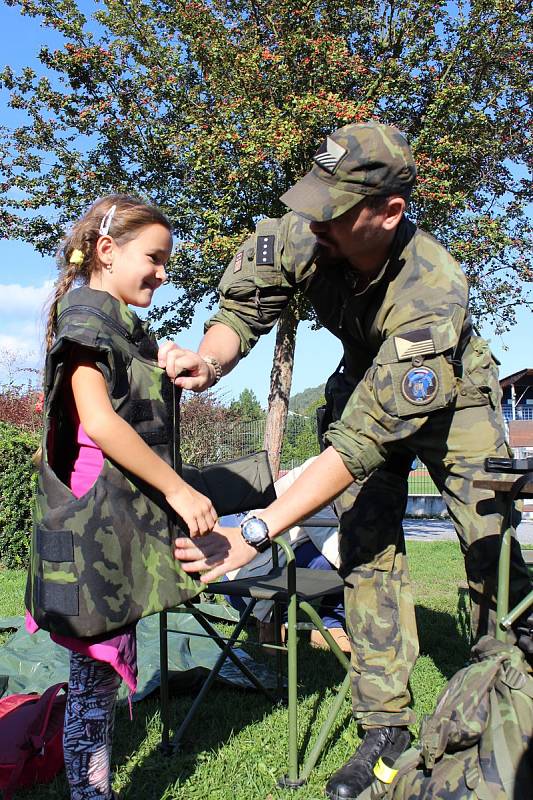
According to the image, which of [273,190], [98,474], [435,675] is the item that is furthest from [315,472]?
[273,190]

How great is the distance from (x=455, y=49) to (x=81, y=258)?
31.8ft

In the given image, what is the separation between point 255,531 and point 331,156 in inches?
44.2

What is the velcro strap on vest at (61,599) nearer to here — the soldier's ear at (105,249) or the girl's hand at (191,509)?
the girl's hand at (191,509)

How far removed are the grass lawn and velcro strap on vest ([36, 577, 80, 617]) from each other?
1.01 metres

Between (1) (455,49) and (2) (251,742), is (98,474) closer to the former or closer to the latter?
(2) (251,742)

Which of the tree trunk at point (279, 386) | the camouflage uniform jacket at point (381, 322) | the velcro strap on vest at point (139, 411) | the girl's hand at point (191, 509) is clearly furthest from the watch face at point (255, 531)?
the tree trunk at point (279, 386)

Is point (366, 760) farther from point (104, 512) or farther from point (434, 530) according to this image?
point (434, 530)

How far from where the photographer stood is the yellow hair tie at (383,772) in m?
2.31

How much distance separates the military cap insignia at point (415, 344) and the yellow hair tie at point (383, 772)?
128 cm

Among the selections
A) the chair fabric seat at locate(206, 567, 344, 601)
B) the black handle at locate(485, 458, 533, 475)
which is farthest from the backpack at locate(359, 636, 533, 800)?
the chair fabric seat at locate(206, 567, 344, 601)

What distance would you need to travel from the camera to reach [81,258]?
219 cm

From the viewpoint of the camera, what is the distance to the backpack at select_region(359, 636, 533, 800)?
1.54m

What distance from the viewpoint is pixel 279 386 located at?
11531 mm

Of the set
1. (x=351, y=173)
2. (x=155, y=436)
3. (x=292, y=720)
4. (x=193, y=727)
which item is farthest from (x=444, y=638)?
(x=351, y=173)
